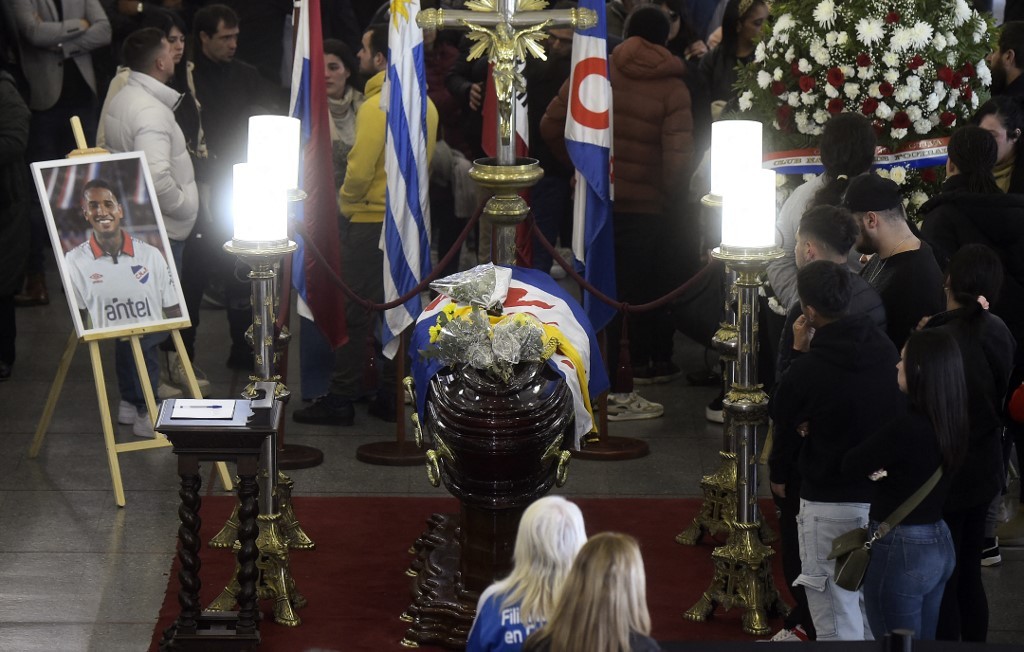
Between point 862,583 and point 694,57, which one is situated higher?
point 694,57

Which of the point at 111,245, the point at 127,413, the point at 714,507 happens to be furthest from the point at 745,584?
the point at 127,413

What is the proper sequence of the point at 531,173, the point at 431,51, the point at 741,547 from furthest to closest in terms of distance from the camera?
the point at 431,51 < the point at 531,173 < the point at 741,547

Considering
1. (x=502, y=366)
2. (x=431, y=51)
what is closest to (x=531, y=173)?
(x=502, y=366)

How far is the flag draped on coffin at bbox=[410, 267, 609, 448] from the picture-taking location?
20.5 feet

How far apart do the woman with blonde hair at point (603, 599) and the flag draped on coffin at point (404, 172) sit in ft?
14.2

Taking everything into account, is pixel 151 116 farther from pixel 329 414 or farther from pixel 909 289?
pixel 909 289

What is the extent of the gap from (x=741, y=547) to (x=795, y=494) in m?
0.53

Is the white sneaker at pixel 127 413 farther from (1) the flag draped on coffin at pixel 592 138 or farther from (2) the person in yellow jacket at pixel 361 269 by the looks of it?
(1) the flag draped on coffin at pixel 592 138

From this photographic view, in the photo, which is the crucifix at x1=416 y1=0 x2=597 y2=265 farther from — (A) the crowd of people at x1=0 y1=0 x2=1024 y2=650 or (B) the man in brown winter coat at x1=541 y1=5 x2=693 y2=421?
(B) the man in brown winter coat at x1=541 y1=5 x2=693 y2=421

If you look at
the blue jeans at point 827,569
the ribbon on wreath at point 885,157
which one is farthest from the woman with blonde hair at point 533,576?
the ribbon on wreath at point 885,157

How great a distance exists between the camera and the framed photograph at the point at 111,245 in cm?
757

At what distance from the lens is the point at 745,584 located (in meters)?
6.16

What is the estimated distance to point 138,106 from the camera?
26.3ft

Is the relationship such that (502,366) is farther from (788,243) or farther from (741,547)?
(788,243)
